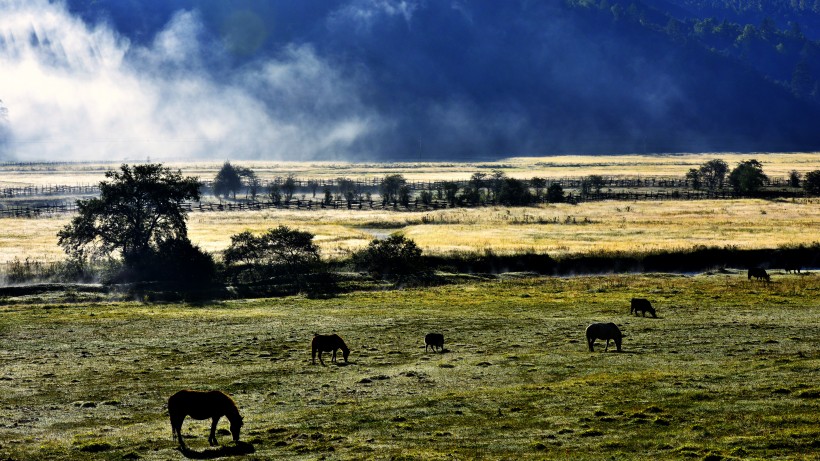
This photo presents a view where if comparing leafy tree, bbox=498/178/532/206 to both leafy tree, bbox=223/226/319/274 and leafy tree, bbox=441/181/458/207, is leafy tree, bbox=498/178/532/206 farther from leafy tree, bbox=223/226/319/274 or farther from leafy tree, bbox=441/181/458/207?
leafy tree, bbox=223/226/319/274

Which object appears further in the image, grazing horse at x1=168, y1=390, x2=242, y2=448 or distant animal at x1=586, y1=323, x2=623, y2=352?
distant animal at x1=586, y1=323, x2=623, y2=352

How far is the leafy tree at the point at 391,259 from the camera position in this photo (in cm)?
7225

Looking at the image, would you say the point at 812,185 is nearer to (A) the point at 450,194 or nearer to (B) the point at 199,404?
(A) the point at 450,194

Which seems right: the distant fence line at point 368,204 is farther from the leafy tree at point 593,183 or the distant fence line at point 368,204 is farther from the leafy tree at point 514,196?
the leafy tree at point 593,183

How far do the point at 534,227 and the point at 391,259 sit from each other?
37.2m

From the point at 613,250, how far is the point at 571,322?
36.0 m

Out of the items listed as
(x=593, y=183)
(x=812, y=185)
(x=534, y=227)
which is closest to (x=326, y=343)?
(x=534, y=227)

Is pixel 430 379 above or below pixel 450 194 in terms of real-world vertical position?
below

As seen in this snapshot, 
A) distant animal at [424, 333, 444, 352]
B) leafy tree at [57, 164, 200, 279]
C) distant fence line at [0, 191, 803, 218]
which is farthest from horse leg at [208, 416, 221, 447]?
distant fence line at [0, 191, 803, 218]

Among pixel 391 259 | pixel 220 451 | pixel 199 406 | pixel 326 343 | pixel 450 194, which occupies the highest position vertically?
pixel 450 194

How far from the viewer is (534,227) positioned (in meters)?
106

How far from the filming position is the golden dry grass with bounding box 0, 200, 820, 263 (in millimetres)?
86312

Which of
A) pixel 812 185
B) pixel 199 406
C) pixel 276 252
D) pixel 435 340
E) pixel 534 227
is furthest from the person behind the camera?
pixel 812 185

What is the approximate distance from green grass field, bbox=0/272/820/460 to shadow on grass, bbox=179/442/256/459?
8cm
